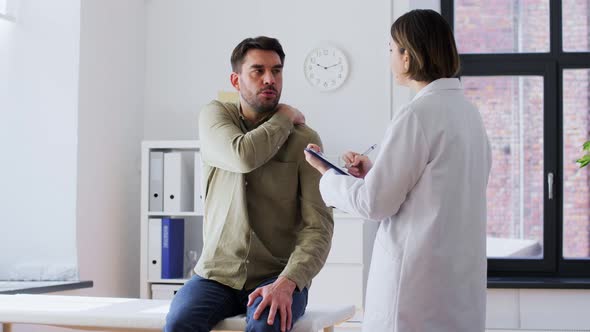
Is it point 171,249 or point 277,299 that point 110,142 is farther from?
point 277,299

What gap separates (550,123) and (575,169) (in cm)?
32

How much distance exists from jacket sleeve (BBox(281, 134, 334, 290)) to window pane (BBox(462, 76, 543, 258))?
3.05 m

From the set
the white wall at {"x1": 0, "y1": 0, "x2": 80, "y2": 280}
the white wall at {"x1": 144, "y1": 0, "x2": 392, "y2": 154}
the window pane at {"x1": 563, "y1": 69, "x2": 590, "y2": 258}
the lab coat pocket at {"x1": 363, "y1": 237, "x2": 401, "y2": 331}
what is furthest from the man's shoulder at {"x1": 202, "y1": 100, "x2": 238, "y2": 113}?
the window pane at {"x1": 563, "y1": 69, "x2": 590, "y2": 258}

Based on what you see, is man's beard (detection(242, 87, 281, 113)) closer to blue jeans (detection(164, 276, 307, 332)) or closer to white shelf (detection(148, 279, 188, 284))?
blue jeans (detection(164, 276, 307, 332))

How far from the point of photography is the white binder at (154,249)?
4.56 metres

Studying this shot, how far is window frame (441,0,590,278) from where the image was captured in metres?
5.13

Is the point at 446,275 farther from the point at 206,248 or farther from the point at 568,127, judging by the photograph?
the point at 568,127

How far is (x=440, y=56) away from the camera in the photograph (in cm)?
193

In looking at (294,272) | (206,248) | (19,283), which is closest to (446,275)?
(294,272)

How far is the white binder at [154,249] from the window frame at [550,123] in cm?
198

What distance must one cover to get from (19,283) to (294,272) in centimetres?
201

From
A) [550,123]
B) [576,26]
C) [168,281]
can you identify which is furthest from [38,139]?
[576,26]

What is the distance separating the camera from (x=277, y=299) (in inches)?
83.3

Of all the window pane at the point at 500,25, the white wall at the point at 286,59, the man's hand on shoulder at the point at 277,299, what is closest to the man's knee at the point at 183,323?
the man's hand on shoulder at the point at 277,299
